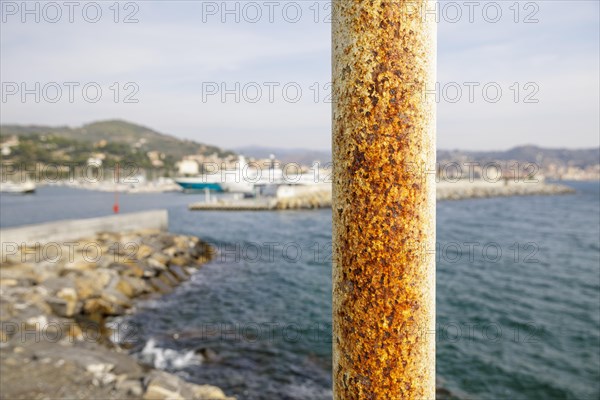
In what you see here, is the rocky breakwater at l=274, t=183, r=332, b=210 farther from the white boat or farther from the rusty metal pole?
the white boat

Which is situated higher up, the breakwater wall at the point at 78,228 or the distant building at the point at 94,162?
the distant building at the point at 94,162

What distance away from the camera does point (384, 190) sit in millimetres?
1335

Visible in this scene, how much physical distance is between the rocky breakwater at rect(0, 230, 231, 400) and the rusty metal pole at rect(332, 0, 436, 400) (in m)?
5.43

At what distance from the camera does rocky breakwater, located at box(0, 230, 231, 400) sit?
19.6ft

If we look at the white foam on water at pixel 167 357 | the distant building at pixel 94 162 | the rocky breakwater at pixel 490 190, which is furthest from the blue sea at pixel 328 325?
the distant building at pixel 94 162

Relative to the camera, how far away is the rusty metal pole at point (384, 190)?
4.35 feet

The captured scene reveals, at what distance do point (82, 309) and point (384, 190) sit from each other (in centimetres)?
1218

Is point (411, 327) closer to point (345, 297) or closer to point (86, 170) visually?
point (345, 297)

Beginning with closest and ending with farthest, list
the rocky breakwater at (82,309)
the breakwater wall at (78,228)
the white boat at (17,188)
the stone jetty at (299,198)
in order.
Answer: the rocky breakwater at (82,309), the breakwater wall at (78,228), the stone jetty at (299,198), the white boat at (17,188)

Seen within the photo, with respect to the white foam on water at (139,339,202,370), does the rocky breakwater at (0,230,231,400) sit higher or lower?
higher

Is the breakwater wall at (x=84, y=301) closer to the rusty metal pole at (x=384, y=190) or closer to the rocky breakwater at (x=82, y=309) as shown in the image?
the rocky breakwater at (x=82, y=309)

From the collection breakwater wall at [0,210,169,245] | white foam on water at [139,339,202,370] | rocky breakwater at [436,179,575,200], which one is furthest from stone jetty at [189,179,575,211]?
white foam on water at [139,339,202,370]

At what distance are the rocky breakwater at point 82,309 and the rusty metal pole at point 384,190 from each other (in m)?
5.43

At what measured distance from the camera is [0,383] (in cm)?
563
